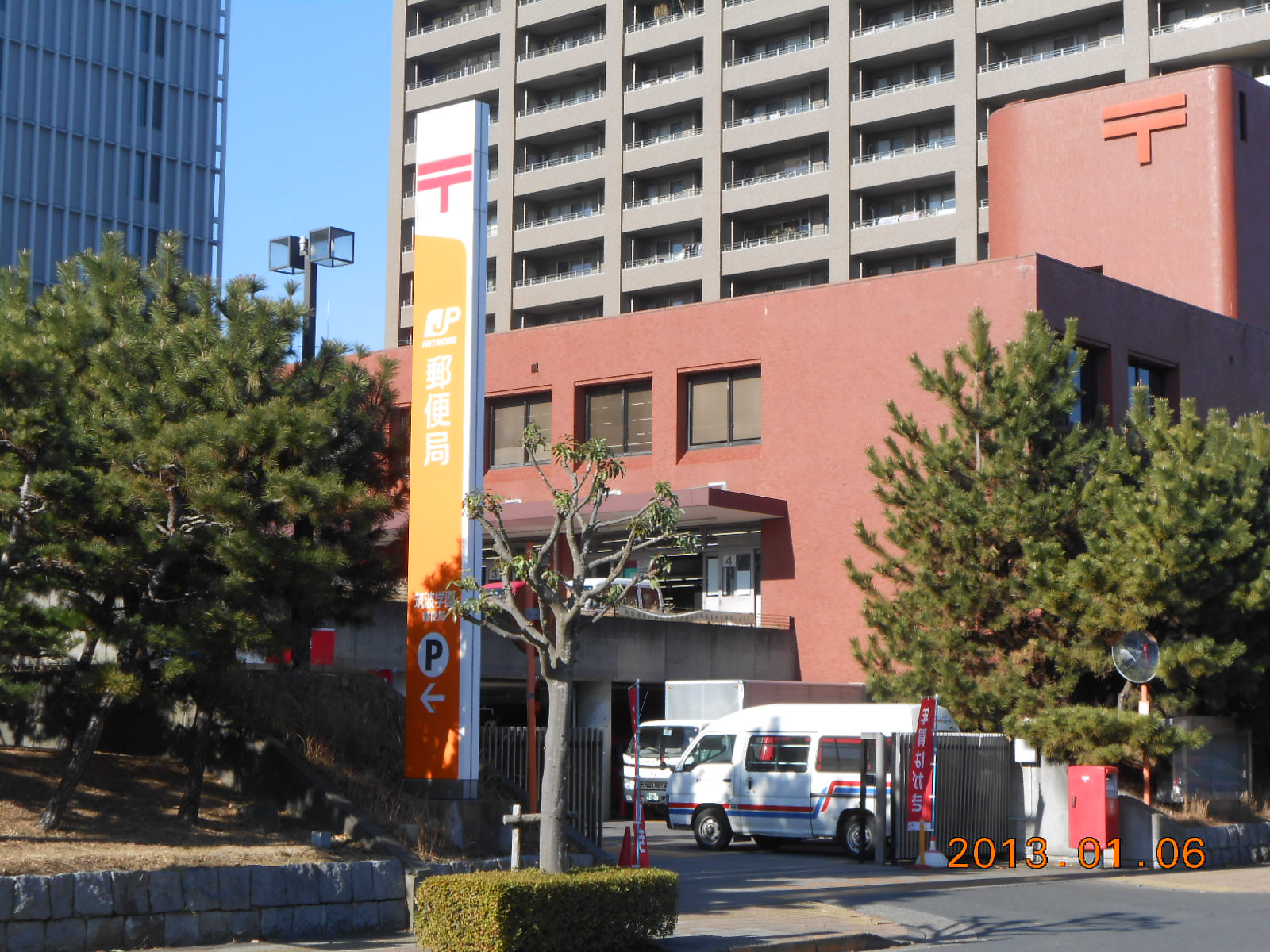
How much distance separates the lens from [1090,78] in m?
57.2

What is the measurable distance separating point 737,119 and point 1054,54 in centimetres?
1375

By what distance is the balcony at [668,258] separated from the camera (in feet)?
215

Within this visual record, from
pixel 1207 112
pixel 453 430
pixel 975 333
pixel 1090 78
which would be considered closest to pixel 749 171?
pixel 1090 78

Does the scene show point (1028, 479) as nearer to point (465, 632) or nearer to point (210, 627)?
point (465, 632)

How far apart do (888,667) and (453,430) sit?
442 inches

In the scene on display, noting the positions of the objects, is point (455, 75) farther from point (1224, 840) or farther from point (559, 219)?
point (1224, 840)

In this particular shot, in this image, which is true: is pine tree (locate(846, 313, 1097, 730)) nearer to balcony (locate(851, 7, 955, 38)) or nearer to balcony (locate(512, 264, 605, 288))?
balcony (locate(851, 7, 955, 38))

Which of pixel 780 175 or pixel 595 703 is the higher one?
pixel 780 175

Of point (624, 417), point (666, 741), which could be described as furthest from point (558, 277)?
point (666, 741)

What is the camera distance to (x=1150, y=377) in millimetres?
34844

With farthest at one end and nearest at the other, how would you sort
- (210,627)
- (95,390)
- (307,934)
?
(95,390) < (210,627) < (307,934)

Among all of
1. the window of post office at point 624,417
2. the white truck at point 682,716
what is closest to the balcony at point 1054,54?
the window of post office at point 624,417

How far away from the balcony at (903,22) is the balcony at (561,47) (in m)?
13.1

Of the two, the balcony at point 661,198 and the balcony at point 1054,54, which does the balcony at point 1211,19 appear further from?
the balcony at point 661,198
